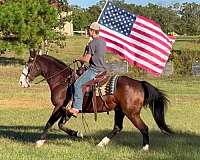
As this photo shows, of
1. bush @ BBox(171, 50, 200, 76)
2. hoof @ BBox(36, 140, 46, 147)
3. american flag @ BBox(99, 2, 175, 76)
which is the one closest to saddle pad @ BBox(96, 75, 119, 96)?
hoof @ BBox(36, 140, 46, 147)

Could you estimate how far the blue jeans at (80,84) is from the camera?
11.7m

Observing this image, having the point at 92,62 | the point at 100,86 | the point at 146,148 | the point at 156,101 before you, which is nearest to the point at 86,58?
the point at 92,62

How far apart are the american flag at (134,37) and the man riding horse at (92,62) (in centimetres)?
463

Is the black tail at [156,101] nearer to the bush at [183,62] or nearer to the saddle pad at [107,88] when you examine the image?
the saddle pad at [107,88]

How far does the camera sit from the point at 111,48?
16.9 metres

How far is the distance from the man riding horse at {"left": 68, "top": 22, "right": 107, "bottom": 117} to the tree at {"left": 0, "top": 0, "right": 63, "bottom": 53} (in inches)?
1330

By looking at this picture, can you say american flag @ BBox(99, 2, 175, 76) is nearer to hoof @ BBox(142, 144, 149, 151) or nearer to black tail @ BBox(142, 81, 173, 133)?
black tail @ BBox(142, 81, 173, 133)

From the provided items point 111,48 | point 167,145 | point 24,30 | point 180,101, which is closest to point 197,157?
point 167,145

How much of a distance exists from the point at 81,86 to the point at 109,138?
1.45 meters

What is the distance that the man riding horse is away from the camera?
454 inches

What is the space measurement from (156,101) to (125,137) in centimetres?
179

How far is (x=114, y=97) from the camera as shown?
11.8 m

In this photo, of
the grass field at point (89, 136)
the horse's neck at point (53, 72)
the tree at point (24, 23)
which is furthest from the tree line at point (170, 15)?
the horse's neck at point (53, 72)

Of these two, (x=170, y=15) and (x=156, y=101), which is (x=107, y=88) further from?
(x=170, y=15)
